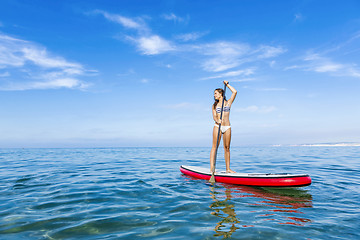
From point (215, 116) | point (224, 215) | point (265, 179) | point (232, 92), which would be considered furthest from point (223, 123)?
point (224, 215)

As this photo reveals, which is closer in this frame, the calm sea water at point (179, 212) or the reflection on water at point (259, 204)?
the calm sea water at point (179, 212)

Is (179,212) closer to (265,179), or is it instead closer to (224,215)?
(224,215)

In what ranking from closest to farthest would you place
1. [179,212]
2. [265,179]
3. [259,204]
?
1. [179,212]
2. [259,204]
3. [265,179]

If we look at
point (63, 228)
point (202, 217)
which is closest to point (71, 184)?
point (63, 228)

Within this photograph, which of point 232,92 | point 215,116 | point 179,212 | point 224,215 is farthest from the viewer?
point 215,116

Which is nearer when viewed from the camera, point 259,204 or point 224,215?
point 224,215

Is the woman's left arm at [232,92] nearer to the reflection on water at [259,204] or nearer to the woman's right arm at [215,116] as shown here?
A: the woman's right arm at [215,116]

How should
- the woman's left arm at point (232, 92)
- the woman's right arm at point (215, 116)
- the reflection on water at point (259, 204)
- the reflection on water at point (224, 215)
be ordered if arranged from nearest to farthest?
the reflection on water at point (224, 215) → the reflection on water at point (259, 204) → the woman's left arm at point (232, 92) → the woman's right arm at point (215, 116)

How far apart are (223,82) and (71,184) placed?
657 centimetres

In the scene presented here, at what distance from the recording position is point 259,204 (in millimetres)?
5148

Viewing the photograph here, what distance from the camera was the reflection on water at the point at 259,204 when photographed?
4.00m

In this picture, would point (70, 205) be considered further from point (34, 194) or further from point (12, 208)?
point (34, 194)

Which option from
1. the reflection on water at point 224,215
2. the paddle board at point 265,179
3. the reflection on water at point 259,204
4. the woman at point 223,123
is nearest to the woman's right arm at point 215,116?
the woman at point 223,123

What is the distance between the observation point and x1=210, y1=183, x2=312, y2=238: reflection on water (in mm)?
3996
